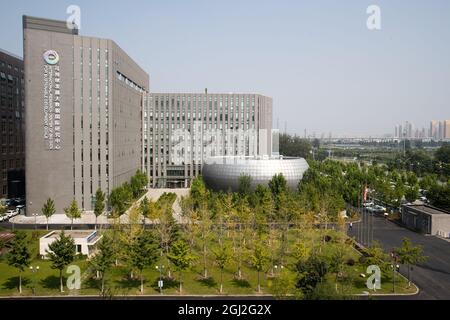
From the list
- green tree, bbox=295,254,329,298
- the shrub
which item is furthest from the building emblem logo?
green tree, bbox=295,254,329,298

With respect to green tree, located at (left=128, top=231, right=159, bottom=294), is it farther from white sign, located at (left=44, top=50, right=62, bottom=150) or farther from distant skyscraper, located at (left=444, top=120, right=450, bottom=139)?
distant skyscraper, located at (left=444, top=120, right=450, bottom=139)

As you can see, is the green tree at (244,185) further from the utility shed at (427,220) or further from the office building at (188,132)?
the office building at (188,132)

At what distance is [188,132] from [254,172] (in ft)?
77.1

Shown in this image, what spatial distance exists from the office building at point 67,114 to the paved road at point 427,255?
26.6 meters

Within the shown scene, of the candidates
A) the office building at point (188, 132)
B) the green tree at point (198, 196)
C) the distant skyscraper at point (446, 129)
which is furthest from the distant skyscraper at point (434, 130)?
the green tree at point (198, 196)

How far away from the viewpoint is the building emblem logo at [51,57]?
131 ft

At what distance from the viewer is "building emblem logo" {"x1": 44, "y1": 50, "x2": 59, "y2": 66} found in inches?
1572

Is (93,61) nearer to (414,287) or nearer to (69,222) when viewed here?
(69,222)

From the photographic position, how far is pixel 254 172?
45.9 meters

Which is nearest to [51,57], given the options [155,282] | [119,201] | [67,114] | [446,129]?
[67,114]

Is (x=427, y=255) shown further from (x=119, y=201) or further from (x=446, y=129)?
(x=446, y=129)

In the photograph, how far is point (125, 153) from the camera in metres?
52.7

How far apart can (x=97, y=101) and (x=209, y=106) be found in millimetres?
26398

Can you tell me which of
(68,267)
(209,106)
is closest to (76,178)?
(68,267)
